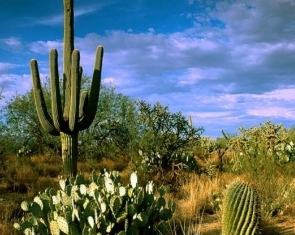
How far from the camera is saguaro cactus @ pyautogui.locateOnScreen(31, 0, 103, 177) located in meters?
9.61

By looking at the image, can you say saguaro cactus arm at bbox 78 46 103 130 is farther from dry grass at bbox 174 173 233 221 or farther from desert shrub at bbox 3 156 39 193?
dry grass at bbox 174 173 233 221

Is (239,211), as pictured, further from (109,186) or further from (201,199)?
(201,199)

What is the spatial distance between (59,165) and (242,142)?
19.9ft

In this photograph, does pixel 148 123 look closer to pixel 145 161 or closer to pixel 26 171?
pixel 145 161

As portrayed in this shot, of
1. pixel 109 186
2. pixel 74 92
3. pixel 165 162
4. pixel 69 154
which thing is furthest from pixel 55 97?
pixel 109 186

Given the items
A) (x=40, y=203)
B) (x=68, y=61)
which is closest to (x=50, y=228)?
(x=40, y=203)

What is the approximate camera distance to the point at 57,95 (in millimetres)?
9812

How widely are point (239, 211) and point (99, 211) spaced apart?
1.65 metres

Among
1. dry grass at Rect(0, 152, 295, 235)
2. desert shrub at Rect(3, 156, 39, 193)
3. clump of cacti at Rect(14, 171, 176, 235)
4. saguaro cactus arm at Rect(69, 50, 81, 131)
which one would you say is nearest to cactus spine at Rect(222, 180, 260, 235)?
dry grass at Rect(0, 152, 295, 235)

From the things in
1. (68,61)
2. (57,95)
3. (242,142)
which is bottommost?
(242,142)

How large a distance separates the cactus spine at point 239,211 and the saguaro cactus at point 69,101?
4.75 m

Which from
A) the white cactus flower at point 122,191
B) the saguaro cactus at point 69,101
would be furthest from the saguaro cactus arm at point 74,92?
the white cactus flower at point 122,191

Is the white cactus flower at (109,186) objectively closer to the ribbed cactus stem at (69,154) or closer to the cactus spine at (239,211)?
the cactus spine at (239,211)

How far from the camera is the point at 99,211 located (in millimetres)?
5508
